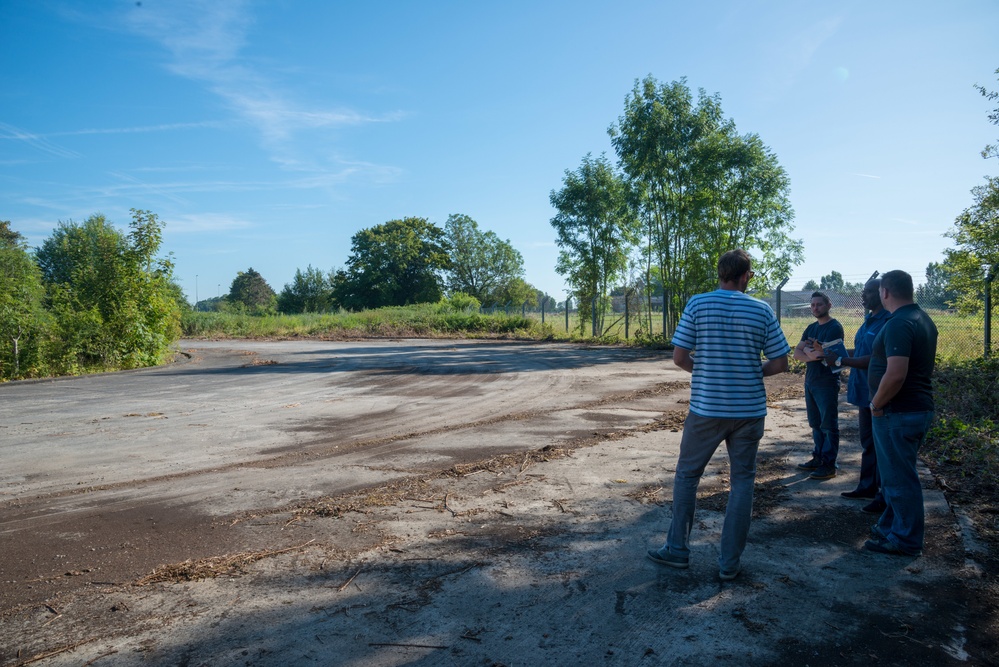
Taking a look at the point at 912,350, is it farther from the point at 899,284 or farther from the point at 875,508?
the point at 875,508

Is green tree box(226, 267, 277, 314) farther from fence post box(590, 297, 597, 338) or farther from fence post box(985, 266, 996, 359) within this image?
fence post box(985, 266, 996, 359)

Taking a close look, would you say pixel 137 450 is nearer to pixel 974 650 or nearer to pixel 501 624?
pixel 501 624

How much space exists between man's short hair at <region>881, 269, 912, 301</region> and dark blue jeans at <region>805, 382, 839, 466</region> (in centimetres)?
185

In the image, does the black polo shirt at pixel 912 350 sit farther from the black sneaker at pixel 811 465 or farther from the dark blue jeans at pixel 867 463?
the black sneaker at pixel 811 465

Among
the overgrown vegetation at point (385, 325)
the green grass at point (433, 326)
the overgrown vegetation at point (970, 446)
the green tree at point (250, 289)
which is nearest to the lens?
the overgrown vegetation at point (970, 446)

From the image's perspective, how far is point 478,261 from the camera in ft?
211

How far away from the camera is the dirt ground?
9.70ft

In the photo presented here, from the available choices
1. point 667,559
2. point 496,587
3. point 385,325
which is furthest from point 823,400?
point 385,325

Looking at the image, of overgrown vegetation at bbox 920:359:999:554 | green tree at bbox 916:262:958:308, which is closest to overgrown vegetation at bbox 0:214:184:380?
overgrown vegetation at bbox 920:359:999:554

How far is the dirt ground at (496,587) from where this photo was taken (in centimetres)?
296

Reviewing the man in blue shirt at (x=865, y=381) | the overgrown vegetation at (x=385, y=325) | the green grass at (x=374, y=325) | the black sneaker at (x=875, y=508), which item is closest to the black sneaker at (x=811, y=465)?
the man in blue shirt at (x=865, y=381)

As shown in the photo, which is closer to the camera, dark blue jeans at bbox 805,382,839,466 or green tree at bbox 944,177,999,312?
dark blue jeans at bbox 805,382,839,466

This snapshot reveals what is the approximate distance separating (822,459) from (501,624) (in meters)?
4.25

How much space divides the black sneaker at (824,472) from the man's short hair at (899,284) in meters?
2.36
